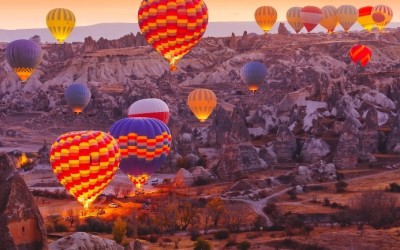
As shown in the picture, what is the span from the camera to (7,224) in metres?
17.4

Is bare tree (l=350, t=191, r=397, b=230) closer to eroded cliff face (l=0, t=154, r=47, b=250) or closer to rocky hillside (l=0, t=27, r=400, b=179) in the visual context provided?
rocky hillside (l=0, t=27, r=400, b=179)

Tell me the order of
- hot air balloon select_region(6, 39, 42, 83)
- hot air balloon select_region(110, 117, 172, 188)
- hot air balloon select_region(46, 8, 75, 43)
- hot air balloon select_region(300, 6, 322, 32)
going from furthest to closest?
hot air balloon select_region(300, 6, 322, 32)
hot air balloon select_region(46, 8, 75, 43)
hot air balloon select_region(6, 39, 42, 83)
hot air balloon select_region(110, 117, 172, 188)

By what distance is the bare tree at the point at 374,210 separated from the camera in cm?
3256

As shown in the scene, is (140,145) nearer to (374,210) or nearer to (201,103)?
(374,210)

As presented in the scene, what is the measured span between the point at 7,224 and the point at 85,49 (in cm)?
11068

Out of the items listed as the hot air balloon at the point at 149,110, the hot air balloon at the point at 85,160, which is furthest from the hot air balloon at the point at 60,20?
the hot air balloon at the point at 85,160

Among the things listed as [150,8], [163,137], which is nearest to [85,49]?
[150,8]

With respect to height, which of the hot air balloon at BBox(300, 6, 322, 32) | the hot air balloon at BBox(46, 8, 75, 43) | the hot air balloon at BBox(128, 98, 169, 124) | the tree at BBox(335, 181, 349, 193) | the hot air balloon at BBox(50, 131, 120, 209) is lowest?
the tree at BBox(335, 181, 349, 193)

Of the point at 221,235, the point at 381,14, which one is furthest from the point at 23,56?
the point at 381,14

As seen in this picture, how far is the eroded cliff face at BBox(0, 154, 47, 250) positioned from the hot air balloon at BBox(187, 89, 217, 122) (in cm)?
5175

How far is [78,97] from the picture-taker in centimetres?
7669

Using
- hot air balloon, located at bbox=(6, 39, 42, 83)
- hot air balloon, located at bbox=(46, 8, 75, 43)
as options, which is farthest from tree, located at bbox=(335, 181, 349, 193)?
hot air balloon, located at bbox=(46, 8, 75, 43)

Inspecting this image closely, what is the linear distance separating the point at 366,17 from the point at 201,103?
80156 mm

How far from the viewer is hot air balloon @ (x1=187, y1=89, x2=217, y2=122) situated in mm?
69594
